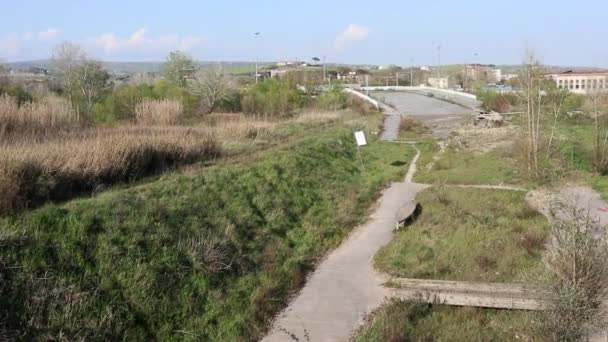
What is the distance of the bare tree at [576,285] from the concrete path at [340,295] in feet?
9.05

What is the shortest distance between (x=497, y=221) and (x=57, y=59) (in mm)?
33556

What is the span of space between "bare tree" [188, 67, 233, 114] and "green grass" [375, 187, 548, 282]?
98.9 ft

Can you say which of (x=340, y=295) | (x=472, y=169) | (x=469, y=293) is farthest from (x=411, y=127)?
(x=469, y=293)

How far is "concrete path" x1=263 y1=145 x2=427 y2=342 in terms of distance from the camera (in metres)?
8.22

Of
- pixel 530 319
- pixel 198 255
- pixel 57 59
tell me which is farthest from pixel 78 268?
pixel 57 59

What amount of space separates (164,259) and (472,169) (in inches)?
578

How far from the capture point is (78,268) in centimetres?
786

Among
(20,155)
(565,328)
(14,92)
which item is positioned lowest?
(565,328)

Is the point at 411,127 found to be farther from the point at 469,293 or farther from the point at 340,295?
the point at 469,293

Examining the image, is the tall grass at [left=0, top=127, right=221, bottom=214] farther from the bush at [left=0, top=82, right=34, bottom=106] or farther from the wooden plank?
the bush at [left=0, top=82, right=34, bottom=106]

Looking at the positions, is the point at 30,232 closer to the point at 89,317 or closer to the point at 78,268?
the point at 78,268

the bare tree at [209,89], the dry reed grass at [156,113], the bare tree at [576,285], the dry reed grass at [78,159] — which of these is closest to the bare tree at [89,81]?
the dry reed grass at [156,113]

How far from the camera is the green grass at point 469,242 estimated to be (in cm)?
1019

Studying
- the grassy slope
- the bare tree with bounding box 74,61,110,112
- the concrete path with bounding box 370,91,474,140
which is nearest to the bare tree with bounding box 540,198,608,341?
the grassy slope
